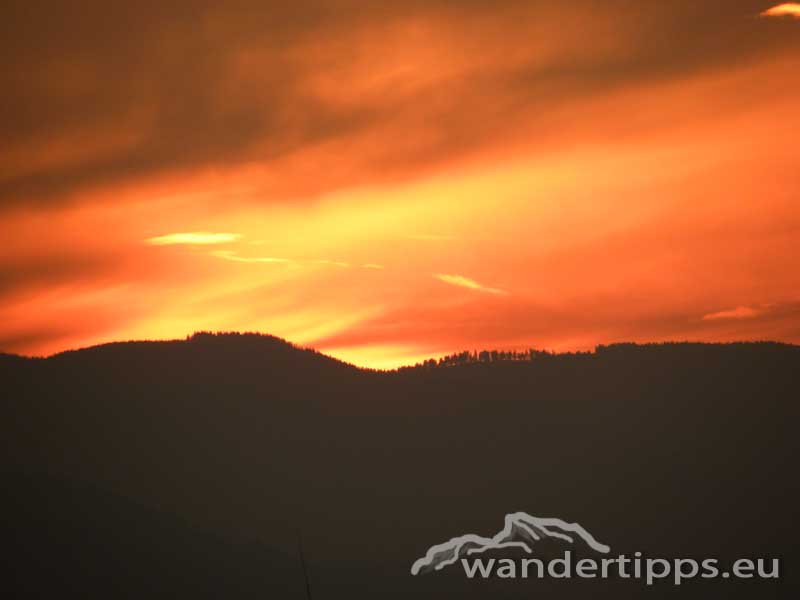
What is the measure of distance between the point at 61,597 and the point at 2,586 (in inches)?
456

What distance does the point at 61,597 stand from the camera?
655 ft

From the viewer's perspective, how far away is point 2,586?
197500 mm
